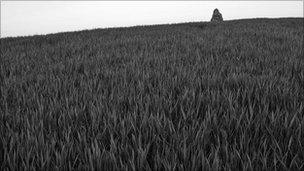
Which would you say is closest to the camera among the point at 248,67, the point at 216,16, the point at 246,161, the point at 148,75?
the point at 246,161

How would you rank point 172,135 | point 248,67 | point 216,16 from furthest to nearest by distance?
point 216,16 → point 248,67 → point 172,135

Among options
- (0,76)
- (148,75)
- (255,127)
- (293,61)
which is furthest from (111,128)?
(293,61)

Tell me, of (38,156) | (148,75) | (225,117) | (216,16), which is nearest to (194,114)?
(225,117)

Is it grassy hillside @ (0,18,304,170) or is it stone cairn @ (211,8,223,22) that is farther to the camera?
stone cairn @ (211,8,223,22)

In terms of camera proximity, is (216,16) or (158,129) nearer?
(158,129)

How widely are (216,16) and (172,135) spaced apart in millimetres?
34730

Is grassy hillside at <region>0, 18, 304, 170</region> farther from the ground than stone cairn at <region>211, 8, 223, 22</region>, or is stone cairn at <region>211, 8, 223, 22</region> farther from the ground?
stone cairn at <region>211, 8, 223, 22</region>

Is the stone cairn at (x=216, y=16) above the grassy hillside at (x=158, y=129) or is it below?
above

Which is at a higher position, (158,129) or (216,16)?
(216,16)

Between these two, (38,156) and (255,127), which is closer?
(38,156)

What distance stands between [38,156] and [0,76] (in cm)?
263

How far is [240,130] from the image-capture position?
1709mm

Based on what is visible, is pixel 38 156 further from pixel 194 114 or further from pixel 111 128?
pixel 194 114

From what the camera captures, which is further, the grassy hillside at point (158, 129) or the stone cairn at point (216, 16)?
the stone cairn at point (216, 16)
